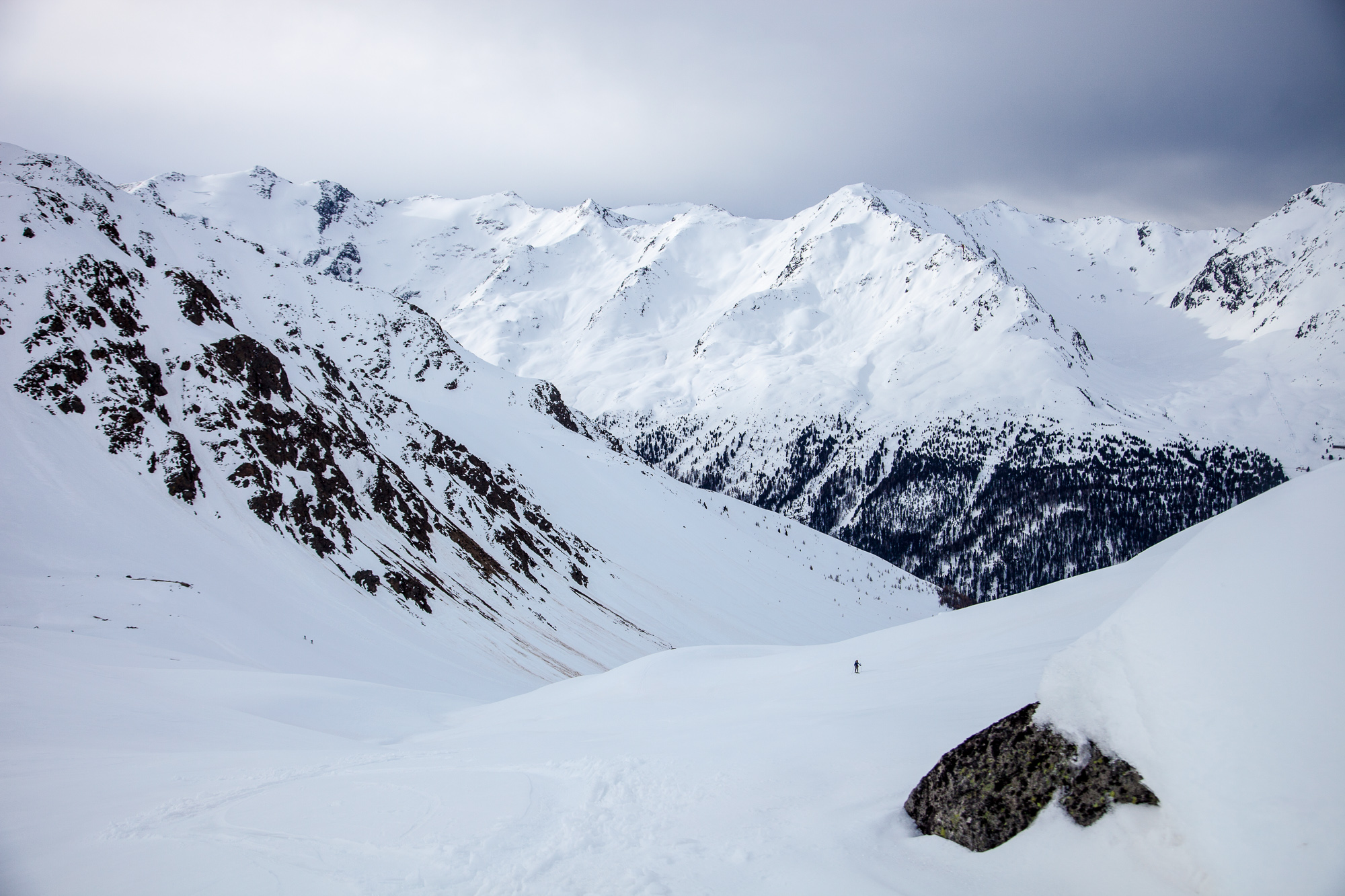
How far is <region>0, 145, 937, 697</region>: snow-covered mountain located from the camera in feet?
104

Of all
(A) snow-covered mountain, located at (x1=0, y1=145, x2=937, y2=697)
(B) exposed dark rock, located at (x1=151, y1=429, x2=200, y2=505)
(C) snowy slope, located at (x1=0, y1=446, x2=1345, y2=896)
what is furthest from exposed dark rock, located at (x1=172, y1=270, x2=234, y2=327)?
(C) snowy slope, located at (x1=0, y1=446, x2=1345, y2=896)

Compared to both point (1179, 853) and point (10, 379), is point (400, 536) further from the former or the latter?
point (1179, 853)

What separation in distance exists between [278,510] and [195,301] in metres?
23.1

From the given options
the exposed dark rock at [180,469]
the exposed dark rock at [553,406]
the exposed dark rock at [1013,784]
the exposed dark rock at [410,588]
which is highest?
the exposed dark rock at [553,406]

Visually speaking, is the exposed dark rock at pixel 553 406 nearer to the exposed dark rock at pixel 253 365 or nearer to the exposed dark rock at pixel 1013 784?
the exposed dark rock at pixel 253 365

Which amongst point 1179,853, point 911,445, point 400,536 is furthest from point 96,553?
point 911,445

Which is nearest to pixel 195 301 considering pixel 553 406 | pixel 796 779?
pixel 553 406

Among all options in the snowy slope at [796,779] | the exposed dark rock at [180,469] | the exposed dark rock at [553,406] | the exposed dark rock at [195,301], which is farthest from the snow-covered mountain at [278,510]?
the snowy slope at [796,779]

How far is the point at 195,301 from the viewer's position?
52.9 metres

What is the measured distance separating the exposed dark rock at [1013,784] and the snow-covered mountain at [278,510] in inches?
1123

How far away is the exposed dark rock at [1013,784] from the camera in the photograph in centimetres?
651

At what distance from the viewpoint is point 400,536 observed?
4956 cm

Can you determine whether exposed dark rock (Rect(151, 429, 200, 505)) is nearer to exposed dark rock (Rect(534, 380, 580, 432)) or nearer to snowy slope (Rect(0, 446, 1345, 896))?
snowy slope (Rect(0, 446, 1345, 896))

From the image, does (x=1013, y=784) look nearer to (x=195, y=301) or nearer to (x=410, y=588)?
(x=410, y=588)
